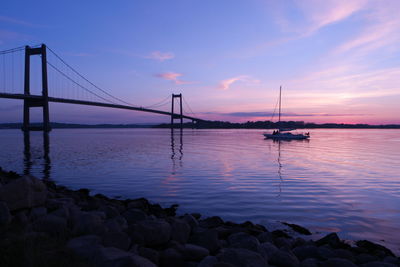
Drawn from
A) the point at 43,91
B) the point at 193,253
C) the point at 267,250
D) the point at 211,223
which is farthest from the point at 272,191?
the point at 43,91

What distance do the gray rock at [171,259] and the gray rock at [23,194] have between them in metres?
2.81

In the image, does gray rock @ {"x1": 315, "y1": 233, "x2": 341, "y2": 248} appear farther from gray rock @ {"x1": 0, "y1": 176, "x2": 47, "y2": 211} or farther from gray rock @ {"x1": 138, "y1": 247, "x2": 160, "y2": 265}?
gray rock @ {"x1": 0, "y1": 176, "x2": 47, "y2": 211}

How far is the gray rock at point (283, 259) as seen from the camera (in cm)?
327

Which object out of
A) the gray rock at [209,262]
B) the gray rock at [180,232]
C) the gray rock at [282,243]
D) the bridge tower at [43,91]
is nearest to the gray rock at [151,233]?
the gray rock at [180,232]

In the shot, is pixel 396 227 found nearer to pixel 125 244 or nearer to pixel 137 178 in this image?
pixel 125 244

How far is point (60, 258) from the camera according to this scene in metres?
2.58

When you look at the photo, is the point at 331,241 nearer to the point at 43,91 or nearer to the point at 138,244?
the point at 138,244

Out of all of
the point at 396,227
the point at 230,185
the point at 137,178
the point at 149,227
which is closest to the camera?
the point at 149,227

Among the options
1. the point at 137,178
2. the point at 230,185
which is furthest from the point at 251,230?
the point at 137,178

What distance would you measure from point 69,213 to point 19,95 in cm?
4377

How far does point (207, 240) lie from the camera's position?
376 centimetres

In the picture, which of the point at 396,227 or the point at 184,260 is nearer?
the point at 184,260

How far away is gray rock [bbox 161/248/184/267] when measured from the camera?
315 centimetres

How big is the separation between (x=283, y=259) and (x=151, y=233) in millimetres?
1575
